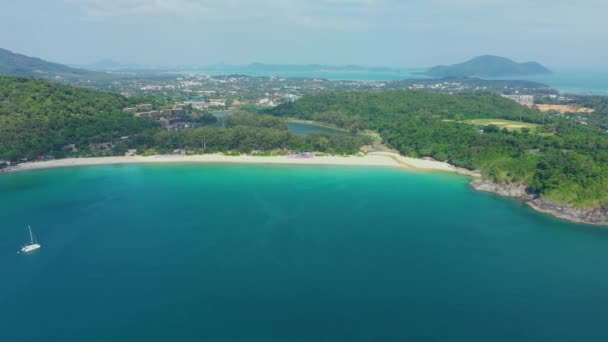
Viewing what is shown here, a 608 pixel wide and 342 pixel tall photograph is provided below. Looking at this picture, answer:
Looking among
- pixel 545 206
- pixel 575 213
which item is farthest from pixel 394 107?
pixel 575 213

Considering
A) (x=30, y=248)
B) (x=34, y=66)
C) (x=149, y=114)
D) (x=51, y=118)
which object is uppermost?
(x=34, y=66)

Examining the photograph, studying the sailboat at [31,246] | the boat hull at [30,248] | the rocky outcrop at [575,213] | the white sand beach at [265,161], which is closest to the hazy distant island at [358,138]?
the rocky outcrop at [575,213]

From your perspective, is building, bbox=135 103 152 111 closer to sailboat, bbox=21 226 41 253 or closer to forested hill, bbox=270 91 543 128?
forested hill, bbox=270 91 543 128

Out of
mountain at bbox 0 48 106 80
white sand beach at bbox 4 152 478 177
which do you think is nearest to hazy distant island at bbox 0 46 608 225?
white sand beach at bbox 4 152 478 177

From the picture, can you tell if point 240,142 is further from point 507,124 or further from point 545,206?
point 507,124

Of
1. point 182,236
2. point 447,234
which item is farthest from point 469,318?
point 182,236

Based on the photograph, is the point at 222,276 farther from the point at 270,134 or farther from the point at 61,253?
the point at 270,134
